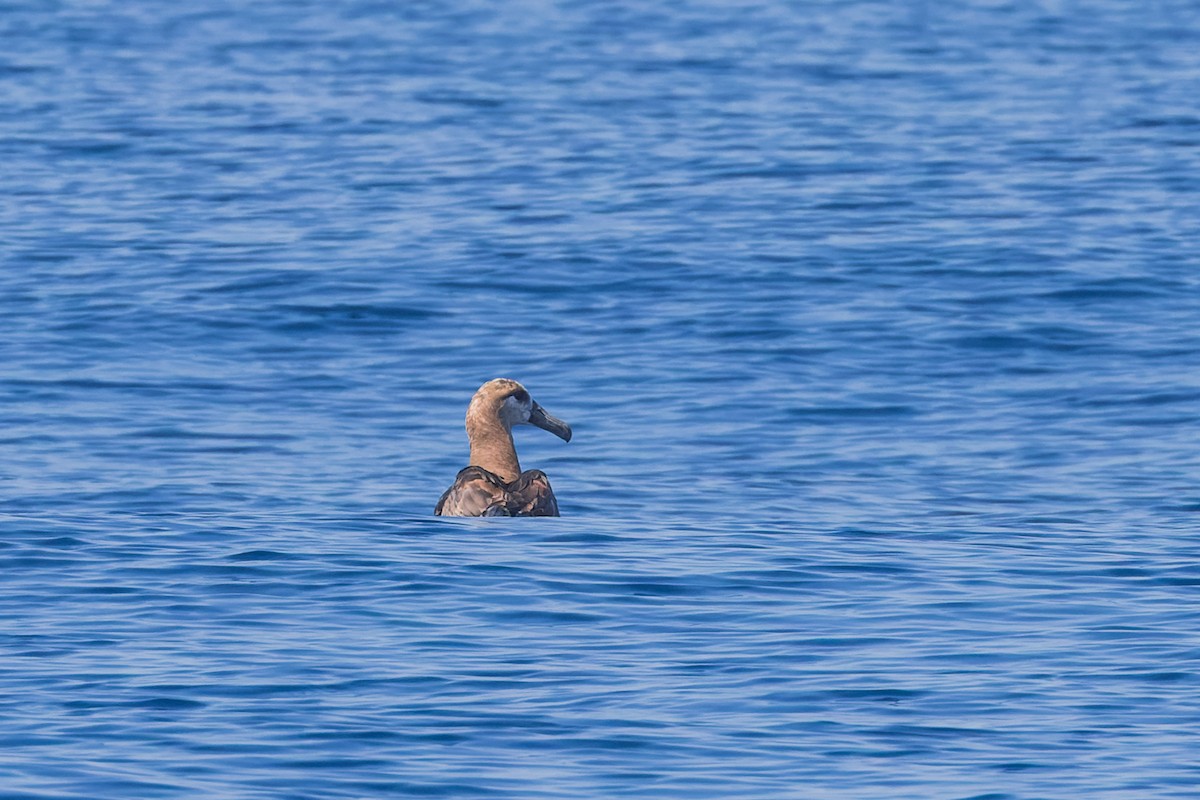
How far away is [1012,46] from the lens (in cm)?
4400

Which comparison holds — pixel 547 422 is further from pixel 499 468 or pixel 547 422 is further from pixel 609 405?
pixel 609 405

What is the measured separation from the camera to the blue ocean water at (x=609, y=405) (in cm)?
1018

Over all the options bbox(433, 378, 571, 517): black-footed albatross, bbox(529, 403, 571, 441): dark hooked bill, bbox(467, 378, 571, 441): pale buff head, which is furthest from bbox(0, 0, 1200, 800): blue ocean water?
bbox(467, 378, 571, 441): pale buff head

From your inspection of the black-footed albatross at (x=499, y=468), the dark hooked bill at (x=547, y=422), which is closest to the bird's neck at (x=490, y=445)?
the black-footed albatross at (x=499, y=468)

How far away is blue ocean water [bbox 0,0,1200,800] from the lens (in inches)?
401

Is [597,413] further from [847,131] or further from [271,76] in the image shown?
[271,76]

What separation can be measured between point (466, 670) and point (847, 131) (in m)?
24.7

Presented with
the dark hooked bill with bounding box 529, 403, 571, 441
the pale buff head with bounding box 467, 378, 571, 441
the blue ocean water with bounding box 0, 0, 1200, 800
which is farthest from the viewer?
the dark hooked bill with bounding box 529, 403, 571, 441

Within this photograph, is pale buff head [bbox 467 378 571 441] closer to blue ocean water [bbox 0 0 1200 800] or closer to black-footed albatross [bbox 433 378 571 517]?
black-footed albatross [bbox 433 378 571 517]

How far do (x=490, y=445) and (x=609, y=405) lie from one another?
4.46 m

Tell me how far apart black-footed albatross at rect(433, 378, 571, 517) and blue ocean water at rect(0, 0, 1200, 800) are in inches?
15.9

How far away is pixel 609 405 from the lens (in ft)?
70.6

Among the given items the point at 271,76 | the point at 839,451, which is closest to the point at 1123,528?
the point at 839,451

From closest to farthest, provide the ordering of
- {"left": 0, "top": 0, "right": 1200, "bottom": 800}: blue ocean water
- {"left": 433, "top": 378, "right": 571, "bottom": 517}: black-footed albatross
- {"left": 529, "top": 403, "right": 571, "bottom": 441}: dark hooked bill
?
{"left": 0, "top": 0, "right": 1200, "bottom": 800}: blue ocean water
{"left": 433, "top": 378, "right": 571, "bottom": 517}: black-footed albatross
{"left": 529, "top": 403, "right": 571, "bottom": 441}: dark hooked bill
